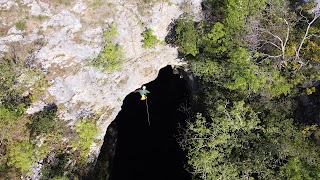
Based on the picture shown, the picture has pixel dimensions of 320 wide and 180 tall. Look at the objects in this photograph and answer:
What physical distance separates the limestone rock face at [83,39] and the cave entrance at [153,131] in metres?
4.21

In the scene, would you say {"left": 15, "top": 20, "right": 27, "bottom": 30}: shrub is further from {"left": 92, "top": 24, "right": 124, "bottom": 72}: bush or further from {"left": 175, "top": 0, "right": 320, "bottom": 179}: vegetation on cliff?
{"left": 175, "top": 0, "right": 320, "bottom": 179}: vegetation on cliff

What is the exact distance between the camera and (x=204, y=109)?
18.8m

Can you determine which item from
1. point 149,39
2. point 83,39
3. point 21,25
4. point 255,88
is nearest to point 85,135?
point 83,39

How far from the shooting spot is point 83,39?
1552cm

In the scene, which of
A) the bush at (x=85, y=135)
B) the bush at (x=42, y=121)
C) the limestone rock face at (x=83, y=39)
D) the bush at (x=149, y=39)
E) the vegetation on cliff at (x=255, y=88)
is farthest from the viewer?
the bush at (x=85, y=135)

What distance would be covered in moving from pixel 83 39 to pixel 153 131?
10.3 metres

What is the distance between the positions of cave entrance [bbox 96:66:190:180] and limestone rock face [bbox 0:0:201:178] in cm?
421

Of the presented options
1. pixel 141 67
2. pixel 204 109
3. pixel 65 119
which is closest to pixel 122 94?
pixel 141 67

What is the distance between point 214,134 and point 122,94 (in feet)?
21.4

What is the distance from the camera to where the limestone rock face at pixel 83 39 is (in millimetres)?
14523

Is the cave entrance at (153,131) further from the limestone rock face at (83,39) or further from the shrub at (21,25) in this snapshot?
the shrub at (21,25)

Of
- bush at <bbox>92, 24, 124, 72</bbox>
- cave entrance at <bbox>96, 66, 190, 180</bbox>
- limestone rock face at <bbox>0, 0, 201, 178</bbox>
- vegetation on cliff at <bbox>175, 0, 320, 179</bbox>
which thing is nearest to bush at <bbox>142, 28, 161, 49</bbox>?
limestone rock face at <bbox>0, 0, 201, 178</bbox>

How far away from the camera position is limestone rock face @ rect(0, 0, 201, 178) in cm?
1452

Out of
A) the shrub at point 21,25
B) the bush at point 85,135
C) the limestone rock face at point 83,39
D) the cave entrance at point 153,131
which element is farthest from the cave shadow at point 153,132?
the shrub at point 21,25
